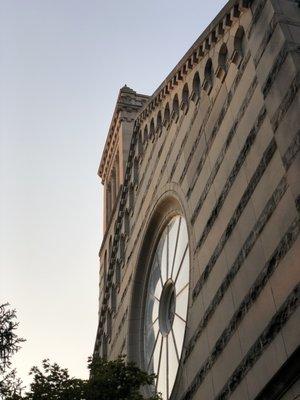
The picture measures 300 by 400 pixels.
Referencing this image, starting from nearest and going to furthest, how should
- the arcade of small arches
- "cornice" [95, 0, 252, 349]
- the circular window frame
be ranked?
the arcade of small arches < "cornice" [95, 0, 252, 349] < the circular window frame

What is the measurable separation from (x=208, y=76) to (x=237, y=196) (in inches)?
153

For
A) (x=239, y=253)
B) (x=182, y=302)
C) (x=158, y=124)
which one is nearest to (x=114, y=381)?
(x=182, y=302)

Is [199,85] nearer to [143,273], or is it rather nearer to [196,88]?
[196,88]

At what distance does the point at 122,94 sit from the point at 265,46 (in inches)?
634

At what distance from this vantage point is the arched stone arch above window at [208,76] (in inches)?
513

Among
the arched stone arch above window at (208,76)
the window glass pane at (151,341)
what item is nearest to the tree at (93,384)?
the window glass pane at (151,341)

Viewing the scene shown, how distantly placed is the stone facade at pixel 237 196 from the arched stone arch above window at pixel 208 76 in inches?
0.8

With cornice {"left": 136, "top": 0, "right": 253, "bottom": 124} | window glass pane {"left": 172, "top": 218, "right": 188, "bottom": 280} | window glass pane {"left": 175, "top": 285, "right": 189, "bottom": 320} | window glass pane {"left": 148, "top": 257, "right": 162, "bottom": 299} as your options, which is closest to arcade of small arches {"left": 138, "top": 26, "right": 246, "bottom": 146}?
cornice {"left": 136, "top": 0, "right": 253, "bottom": 124}

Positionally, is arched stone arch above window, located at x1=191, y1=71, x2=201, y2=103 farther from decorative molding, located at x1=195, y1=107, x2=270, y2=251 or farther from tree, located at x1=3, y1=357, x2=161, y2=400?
tree, located at x1=3, y1=357, x2=161, y2=400

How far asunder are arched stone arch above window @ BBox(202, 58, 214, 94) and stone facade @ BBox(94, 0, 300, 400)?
21mm

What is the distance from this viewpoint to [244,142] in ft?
34.2

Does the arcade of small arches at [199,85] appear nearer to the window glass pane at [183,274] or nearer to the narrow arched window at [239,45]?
the narrow arched window at [239,45]

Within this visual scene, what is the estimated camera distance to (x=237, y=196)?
10320 mm

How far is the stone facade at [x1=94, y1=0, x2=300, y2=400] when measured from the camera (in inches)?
332
